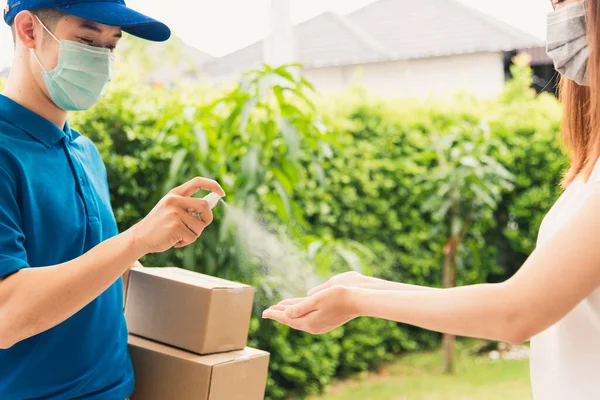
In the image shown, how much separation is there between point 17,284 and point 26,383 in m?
0.25

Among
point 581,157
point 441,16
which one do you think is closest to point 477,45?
point 441,16

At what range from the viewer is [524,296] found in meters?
1.05

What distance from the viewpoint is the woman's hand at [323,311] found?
1301 millimetres

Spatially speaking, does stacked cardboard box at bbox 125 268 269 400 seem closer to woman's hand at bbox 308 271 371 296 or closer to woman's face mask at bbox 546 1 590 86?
woman's hand at bbox 308 271 371 296

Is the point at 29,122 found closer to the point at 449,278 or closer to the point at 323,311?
the point at 323,311

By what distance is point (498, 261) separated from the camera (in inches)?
206

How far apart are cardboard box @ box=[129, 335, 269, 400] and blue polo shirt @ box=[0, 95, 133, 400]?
134 millimetres

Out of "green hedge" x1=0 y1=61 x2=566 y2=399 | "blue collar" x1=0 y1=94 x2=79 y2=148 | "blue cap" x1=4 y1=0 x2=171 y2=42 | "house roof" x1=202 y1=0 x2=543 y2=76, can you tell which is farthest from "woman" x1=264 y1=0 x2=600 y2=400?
"house roof" x1=202 y1=0 x2=543 y2=76

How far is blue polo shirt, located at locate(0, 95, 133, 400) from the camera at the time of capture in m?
1.33

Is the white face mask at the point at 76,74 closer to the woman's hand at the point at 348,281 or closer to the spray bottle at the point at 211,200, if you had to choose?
the spray bottle at the point at 211,200

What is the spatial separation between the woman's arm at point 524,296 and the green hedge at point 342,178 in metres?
1.63

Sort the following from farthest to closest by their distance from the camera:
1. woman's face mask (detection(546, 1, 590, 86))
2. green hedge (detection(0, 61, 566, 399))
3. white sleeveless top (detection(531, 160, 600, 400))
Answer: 1. green hedge (detection(0, 61, 566, 399))
2. woman's face mask (detection(546, 1, 590, 86))
3. white sleeveless top (detection(531, 160, 600, 400))

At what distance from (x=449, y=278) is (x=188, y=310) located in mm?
3114

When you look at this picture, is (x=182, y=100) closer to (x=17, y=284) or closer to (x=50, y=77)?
(x=50, y=77)
